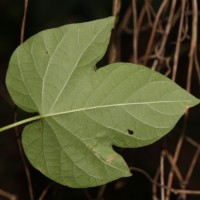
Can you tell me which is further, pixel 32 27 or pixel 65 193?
pixel 32 27

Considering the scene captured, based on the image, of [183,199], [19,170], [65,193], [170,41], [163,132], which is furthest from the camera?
[19,170]

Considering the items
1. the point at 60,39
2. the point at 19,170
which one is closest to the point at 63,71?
the point at 60,39

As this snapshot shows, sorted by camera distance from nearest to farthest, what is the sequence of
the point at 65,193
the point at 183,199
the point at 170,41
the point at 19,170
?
1. the point at 183,199
2. the point at 170,41
3. the point at 65,193
4. the point at 19,170

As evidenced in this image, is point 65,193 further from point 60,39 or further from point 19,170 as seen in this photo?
point 60,39

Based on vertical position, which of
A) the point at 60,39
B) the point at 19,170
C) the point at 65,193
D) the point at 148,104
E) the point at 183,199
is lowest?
the point at 19,170

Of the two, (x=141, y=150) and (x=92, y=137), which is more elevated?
(x=92, y=137)

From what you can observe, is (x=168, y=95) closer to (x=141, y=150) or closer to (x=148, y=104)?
(x=148, y=104)
